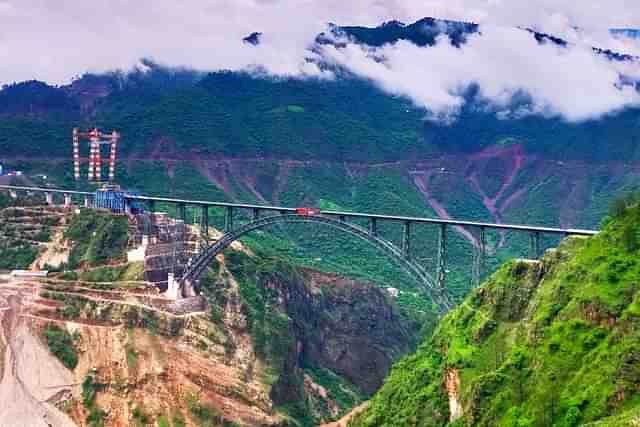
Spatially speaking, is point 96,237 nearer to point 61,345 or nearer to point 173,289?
point 173,289

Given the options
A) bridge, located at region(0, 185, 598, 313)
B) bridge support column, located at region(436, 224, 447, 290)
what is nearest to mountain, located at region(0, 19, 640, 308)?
bridge, located at region(0, 185, 598, 313)

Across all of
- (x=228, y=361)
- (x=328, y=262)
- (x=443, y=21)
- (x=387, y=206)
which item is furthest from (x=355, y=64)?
(x=228, y=361)

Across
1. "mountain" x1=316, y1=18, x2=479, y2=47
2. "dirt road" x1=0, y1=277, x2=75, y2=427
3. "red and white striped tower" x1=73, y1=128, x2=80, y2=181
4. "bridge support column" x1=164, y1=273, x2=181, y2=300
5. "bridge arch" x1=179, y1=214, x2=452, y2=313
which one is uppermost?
"mountain" x1=316, y1=18, x2=479, y2=47

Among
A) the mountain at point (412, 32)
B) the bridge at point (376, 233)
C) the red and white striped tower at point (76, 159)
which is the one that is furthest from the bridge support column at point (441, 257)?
the mountain at point (412, 32)

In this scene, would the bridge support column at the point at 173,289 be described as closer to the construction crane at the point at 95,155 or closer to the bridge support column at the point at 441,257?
the bridge support column at the point at 441,257

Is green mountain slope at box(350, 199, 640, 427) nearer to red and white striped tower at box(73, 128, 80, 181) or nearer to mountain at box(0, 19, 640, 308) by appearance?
mountain at box(0, 19, 640, 308)

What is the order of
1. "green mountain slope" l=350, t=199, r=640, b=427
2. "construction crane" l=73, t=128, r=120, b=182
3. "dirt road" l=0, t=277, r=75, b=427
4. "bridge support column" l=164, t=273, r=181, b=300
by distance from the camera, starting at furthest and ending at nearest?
"construction crane" l=73, t=128, r=120, b=182 → "bridge support column" l=164, t=273, r=181, b=300 → "dirt road" l=0, t=277, r=75, b=427 → "green mountain slope" l=350, t=199, r=640, b=427

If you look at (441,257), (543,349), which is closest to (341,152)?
(441,257)
